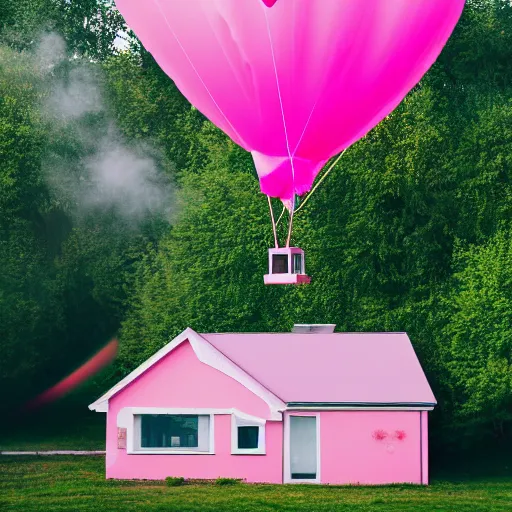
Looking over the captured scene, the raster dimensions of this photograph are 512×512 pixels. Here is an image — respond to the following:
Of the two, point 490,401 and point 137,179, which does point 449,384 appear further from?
point 137,179

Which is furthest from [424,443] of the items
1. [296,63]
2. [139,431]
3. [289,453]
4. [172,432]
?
[296,63]

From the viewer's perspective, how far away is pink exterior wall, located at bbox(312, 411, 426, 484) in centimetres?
3834

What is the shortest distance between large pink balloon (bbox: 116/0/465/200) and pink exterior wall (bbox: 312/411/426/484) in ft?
38.7

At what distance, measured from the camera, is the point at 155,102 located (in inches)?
2408

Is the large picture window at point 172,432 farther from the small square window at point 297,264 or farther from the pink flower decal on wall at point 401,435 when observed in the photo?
the small square window at point 297,264

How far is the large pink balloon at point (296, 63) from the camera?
26438 millimetres

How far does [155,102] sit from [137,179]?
3347 mm

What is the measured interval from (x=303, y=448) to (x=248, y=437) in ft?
4.63

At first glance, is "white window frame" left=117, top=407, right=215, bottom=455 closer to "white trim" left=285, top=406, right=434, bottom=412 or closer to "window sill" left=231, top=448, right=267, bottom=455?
"window sill" left=231, top=448, right=267, bottom=455

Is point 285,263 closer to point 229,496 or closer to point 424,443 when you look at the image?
point 229,496

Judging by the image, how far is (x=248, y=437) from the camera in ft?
127

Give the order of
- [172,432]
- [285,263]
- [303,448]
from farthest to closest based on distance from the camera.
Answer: [172,432], [303,448], [285,263]

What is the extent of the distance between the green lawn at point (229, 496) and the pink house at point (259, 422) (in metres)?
0.76

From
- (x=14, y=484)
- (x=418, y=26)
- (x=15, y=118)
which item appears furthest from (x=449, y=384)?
(x=15, y=118)
